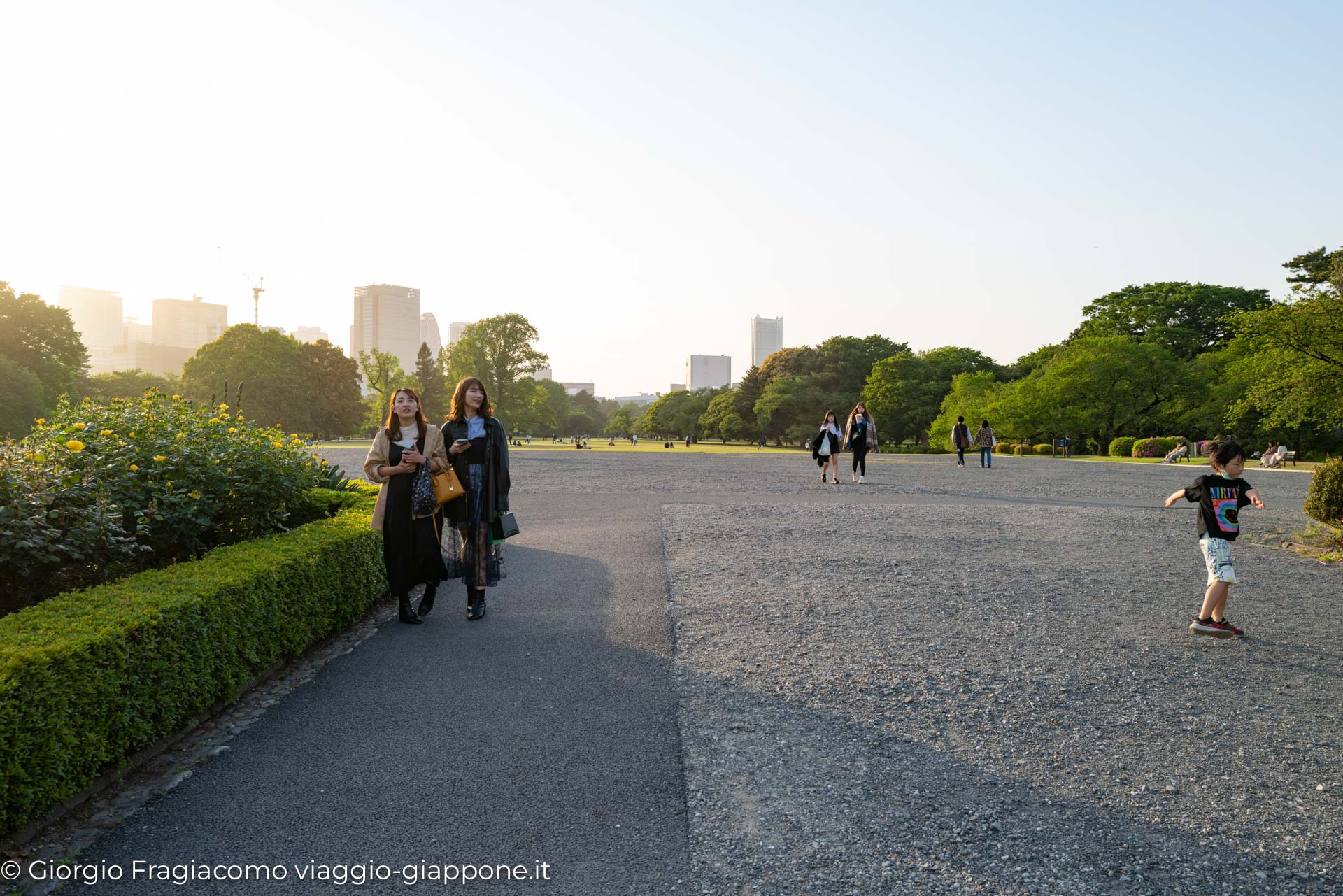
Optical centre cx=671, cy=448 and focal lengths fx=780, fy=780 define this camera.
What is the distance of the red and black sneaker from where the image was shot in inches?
233

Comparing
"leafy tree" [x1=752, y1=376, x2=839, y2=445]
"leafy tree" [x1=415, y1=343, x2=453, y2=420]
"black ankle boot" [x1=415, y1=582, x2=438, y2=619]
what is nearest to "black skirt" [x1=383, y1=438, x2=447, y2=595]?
"black ankle boot" [x1=415, y1=582, x2=438, y2=619]

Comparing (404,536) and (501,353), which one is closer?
(404,536)

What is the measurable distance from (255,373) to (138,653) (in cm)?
5952

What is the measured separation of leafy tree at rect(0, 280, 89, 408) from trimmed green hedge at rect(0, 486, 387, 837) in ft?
149

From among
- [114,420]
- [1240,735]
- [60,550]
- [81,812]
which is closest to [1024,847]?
[1240,735]

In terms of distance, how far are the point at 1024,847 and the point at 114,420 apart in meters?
7.27

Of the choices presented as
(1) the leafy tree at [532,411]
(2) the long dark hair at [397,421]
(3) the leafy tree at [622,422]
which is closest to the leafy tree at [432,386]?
(1) the leafy tree at [532,411]

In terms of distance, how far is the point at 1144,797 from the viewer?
339 centimetres

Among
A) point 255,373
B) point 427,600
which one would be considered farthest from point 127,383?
point 427,600

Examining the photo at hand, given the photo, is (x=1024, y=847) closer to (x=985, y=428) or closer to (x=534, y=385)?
(x=985, y=428)

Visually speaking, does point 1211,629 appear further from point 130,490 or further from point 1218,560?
point 130,490

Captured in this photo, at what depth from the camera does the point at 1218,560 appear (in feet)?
19.4

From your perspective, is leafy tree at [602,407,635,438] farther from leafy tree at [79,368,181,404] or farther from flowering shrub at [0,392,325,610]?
A: flowering shrub at [0,392,325,610]

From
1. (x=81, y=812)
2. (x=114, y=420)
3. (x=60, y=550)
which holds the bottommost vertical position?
(x=81, y=812)
